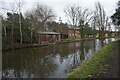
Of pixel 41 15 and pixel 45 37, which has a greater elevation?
pixel 41 15

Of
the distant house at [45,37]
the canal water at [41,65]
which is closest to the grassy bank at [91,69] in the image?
the canal water at [41,65]

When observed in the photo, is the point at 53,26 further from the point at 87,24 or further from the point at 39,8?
the point at 87,24

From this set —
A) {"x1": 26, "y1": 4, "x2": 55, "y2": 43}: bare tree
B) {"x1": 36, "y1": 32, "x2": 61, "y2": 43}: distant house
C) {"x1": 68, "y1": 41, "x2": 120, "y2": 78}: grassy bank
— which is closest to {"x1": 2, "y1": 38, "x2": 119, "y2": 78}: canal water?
{"x1": 68, "y1": 41, "x2": 120, "y2": 78}: grassy bank

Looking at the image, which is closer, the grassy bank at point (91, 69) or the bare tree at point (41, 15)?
the grassy bank at point (91, 69)

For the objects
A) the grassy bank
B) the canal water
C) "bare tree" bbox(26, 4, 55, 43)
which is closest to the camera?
the grassy bank

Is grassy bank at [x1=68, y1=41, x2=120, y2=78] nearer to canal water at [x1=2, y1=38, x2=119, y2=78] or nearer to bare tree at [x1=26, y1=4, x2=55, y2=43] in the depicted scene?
canal water at [x1=2, y1=38, x2=119, y2=78]

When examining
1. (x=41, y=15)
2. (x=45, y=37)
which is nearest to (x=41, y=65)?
(x=45, y=37)

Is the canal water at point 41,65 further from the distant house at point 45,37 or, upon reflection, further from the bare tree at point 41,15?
the bare tree at point 41,15

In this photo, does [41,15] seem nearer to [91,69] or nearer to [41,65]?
[41,65]

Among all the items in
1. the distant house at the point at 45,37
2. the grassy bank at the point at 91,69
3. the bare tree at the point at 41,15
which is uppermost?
the bare tree at the point at 41,15

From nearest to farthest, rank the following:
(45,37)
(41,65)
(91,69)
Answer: (91,69)
(41,65)
(45,37)

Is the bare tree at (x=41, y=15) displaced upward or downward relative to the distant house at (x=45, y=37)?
upward

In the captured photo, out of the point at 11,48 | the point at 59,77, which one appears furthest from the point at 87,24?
the point at 59,77

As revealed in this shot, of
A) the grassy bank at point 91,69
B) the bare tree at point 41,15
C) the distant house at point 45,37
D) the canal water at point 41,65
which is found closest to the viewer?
the grassy bank at point 91,69
